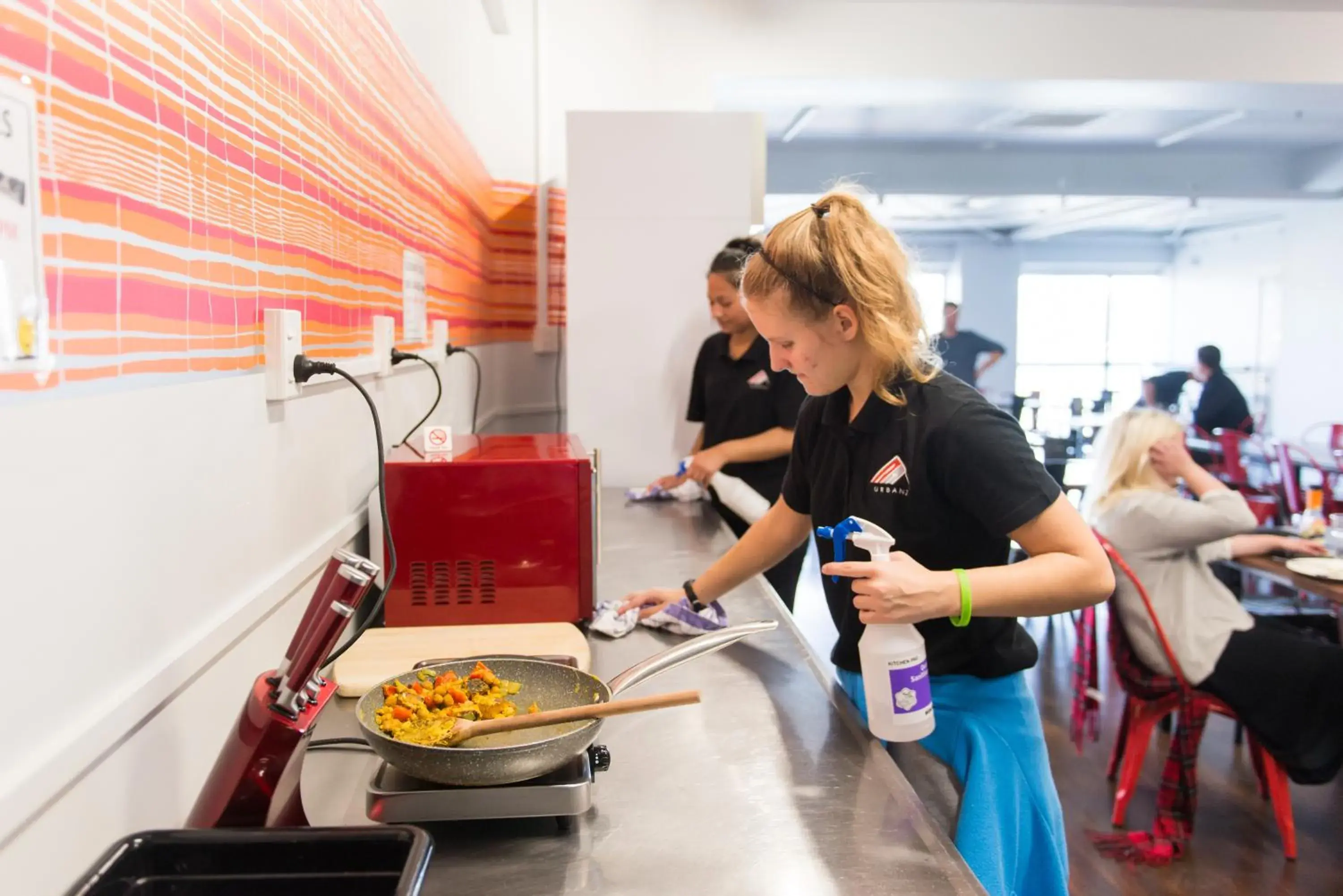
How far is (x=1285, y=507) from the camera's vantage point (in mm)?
5668

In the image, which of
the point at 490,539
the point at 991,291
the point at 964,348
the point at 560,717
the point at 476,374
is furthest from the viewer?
the point at 991,291

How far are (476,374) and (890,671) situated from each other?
85.3 inches

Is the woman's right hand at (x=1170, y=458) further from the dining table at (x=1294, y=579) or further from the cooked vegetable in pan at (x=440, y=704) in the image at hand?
the cooked vegetable in pan at (x=440, y=704)

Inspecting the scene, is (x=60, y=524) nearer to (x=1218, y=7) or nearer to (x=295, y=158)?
(x=295, y=158)

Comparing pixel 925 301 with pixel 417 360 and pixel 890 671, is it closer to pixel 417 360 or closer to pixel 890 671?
pixel 890 671

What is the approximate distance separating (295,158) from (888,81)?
3775mm

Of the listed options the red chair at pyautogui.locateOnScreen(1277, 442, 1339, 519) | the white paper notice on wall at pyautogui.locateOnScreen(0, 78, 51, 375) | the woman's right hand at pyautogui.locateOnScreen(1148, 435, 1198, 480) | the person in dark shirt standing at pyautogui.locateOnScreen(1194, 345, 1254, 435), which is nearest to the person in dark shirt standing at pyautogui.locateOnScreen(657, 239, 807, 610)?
the woman's right hand at pyautogui.locateOnScreen(1148, 435, 1198, 480)

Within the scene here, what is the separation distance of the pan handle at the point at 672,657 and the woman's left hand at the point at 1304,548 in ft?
8.81

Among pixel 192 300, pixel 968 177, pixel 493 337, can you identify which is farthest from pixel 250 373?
pixel 968 177

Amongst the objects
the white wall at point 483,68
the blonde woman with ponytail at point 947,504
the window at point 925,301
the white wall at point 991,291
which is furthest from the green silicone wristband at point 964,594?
the white wall at point 991,291

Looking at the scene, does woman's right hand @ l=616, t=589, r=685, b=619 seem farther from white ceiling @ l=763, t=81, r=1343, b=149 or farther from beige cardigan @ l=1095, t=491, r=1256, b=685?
white ceiling @ l=763, t=81, r=1343, b=149

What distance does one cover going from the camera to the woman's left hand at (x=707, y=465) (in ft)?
8.84

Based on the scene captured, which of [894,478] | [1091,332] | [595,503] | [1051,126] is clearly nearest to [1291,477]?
[1051,126]

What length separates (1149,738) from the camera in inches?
118
